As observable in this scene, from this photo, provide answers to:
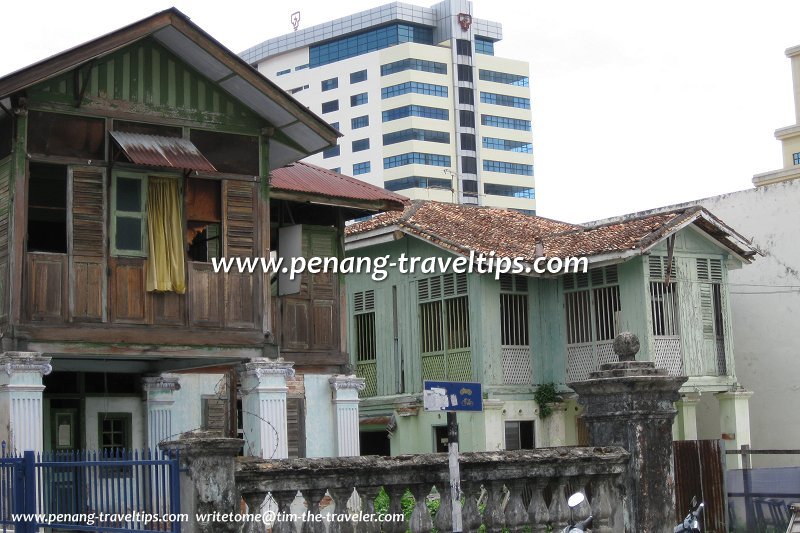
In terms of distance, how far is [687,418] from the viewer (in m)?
24.6

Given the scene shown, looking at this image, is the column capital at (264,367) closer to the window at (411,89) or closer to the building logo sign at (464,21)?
the window at (411,89)

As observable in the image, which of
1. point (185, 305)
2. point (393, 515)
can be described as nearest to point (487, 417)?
point (185, 305)

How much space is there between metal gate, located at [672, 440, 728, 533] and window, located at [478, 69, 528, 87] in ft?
225

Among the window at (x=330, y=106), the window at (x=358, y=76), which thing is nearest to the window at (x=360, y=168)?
the window at (x=330, y=106)

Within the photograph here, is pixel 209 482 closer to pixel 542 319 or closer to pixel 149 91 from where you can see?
pixel 149 91

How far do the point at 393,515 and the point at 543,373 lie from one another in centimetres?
1728

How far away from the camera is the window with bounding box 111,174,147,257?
51.6 feet

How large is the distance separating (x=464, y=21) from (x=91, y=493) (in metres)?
76.1

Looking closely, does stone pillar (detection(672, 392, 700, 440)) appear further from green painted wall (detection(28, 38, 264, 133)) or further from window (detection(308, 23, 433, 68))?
window (detection(308, 23, 433, 68))

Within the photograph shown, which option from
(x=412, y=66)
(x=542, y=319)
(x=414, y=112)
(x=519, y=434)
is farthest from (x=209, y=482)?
(x=412, y=66)

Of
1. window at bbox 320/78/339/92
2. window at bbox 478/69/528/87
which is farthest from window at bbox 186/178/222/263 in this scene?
window at bbox 478/69/528/87

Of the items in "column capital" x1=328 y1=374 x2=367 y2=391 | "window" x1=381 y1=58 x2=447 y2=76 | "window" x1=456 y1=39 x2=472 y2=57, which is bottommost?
"column capital" x1=328 y1=374 x2=367 y2=391

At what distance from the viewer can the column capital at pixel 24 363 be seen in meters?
14.5

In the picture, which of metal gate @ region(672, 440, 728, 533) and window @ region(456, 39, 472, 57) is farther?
window @ region(456, 39, 472, 57)
